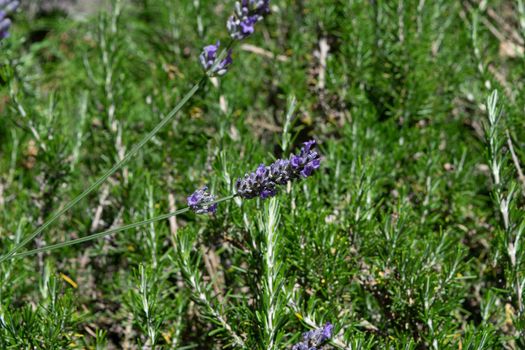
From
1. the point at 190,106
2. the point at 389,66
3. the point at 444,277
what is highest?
the point at 190,106

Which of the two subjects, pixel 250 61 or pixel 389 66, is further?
pixel 250 61

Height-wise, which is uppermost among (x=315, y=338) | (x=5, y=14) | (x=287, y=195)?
(x=5, y=14)

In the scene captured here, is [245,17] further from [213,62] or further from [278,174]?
[278,174]

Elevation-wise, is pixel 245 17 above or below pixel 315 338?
above

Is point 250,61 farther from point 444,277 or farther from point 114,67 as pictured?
point 444,277

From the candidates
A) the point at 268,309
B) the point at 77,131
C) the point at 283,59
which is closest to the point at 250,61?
the point at 283,59

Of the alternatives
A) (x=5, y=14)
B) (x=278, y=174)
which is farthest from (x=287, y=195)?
(x=5, y=14)

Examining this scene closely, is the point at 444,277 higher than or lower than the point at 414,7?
lower
